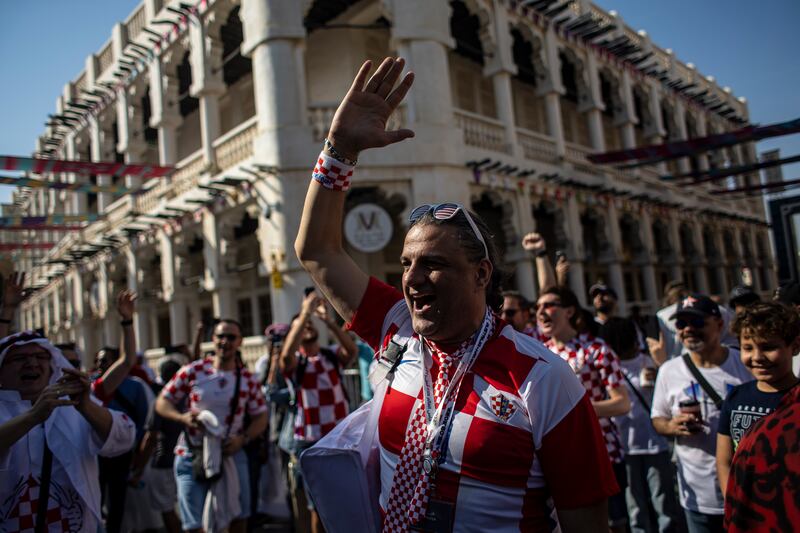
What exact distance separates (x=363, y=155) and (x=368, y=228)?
5.11ft

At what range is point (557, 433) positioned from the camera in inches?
A: 60.2

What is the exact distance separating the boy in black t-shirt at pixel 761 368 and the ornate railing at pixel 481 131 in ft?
31.6

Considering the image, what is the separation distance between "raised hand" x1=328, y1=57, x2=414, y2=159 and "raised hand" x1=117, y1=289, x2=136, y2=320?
9.72ft

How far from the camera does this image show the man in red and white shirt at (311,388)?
5.09 m

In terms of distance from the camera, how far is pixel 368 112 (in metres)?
1.94

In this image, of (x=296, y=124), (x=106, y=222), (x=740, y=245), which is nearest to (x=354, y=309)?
(x=296, y=124)

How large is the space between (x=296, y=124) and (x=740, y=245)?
2185cm

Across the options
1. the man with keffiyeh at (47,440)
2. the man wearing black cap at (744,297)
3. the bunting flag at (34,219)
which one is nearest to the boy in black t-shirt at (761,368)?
the man wearing black cap at (744,297)

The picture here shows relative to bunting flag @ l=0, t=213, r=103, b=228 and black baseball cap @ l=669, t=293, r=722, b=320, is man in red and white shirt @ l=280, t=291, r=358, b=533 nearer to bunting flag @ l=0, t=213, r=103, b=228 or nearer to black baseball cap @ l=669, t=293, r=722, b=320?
black baseball cap @ l=669, t=293, r=722, b=320

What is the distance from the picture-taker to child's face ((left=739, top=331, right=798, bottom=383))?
8.48ft

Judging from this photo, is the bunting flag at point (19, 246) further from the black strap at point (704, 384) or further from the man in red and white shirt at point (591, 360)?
the black strap at point (704, 384)

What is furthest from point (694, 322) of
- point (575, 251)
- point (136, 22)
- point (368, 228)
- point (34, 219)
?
point (136, 22)

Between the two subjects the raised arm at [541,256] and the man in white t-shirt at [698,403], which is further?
the raised arm at [541,256]

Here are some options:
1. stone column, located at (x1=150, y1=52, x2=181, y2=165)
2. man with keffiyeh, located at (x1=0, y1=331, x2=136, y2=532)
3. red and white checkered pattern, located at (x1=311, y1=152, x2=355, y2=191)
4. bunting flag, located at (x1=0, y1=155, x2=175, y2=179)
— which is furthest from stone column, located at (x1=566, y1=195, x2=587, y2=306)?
red and white checkered pattern, located at (x1=311, y1=152, x2=355, y2=191)
